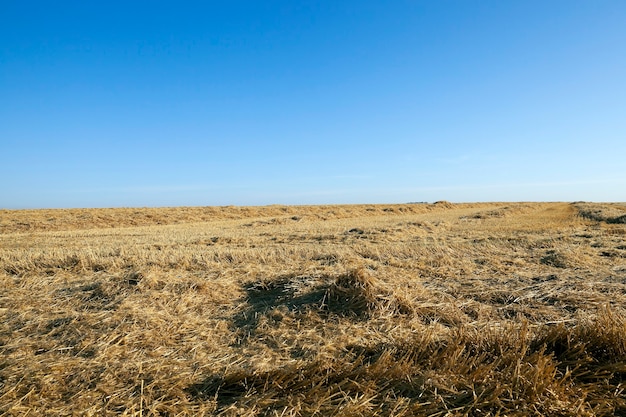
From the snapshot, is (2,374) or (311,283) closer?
(2,374)


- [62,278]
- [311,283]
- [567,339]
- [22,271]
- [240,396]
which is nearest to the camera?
A: [240,396]

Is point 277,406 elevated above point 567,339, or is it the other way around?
point 567,339

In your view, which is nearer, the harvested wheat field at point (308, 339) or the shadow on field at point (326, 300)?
the harvested wheat field at point (308, 339)

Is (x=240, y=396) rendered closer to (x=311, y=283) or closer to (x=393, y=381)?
(x=393, y=381)

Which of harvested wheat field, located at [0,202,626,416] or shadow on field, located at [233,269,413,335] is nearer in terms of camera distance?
harvested wheat field, located at [0,202,626,416]

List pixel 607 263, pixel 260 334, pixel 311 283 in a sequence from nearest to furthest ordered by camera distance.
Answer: pixel 260 334, pixel 311 283, pixel 607 263

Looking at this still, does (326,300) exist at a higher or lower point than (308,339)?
higher

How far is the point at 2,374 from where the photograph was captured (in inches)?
129

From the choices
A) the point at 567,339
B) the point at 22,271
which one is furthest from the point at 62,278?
the point at 567,339

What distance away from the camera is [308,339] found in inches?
164

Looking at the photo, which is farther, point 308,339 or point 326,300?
point 326,300

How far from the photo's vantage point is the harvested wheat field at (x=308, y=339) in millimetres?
2914

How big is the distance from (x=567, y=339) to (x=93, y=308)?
17.4 ft

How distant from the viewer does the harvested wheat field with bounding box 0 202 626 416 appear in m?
2.91
